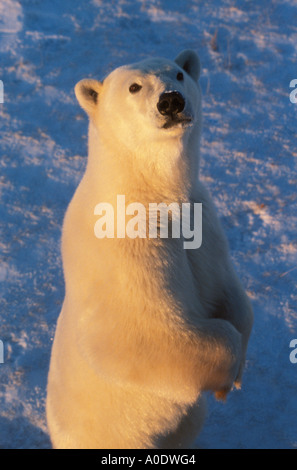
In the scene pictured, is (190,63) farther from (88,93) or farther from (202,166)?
(202,166)

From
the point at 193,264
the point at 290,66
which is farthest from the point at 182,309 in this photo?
the point at 290,66

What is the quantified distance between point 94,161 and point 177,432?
4.32 ft

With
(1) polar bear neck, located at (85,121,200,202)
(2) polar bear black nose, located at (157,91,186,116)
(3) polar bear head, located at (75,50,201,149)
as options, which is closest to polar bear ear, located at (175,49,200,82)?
(3) polar bear head, located at (75,50,201,149)

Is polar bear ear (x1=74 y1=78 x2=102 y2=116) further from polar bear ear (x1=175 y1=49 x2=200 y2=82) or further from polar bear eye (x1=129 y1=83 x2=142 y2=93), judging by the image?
polar bear ear (x1=175 y1=49 x2=200 y2=82)

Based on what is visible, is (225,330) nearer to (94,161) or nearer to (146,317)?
(146,317)

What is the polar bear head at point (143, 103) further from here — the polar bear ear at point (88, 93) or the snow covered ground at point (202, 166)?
the snow covered ground at point (202, 166)

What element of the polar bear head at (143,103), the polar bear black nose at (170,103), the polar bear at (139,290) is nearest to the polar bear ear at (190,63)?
the polar bear at (139,290)

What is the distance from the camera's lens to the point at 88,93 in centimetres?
259

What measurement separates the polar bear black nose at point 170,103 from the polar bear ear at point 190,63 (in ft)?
1.89

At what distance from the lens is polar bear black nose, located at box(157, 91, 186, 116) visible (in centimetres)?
225

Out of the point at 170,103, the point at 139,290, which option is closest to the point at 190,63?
the point at 170,103

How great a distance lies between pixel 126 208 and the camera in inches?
95.1

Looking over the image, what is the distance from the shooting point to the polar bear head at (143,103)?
7.44ft

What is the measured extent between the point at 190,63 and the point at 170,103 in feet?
2.11
